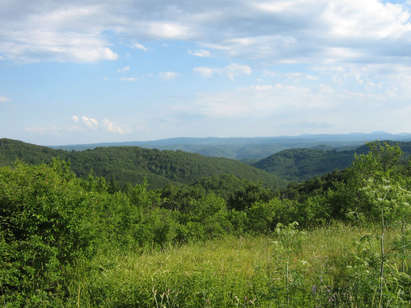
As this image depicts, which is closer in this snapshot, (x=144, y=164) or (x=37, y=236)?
(x=37, y=236)

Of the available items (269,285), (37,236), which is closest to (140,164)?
(37,236)

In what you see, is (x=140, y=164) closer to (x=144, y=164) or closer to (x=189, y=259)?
(x=144, y=164)

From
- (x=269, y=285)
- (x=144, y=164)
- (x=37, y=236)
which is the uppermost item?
(x=37, y=236)

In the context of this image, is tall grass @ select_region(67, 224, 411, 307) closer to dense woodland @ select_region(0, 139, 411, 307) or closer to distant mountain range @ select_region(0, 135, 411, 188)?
dense woodland @ select_region(0, 139, 411, 307)

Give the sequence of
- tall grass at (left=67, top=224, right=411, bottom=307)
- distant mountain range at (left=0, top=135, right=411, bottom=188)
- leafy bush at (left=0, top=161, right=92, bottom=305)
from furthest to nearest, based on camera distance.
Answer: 1. distant mountain range at (left=0, top=135, right=411, bottom=188)
2. leafy bush at (left=0, top=161, right=92, bottom=305)
3. tall grass at (left=67, top=224, right=411, bottom=307)

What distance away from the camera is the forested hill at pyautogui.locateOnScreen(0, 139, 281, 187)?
126438 millimetres

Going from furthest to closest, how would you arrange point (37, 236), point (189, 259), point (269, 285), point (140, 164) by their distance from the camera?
1. point (140, 164)
2. point (189, 259)
3. point (37, 236)
4. point (269, 285)

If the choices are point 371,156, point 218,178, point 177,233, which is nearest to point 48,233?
point 177,233

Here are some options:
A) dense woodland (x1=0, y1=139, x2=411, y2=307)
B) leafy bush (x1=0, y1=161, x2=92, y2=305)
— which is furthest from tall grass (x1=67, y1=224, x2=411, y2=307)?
leafy bush (x1=0, y1=161, x2=92, y2=305)

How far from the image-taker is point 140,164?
16512 centimetres

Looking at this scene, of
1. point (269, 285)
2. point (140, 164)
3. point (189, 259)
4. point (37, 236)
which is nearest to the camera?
point (269, 285)

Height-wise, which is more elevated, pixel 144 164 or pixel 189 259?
pixel 189 259

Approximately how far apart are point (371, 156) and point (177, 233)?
25.5 ft

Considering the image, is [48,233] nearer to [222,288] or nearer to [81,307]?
[81,307]
